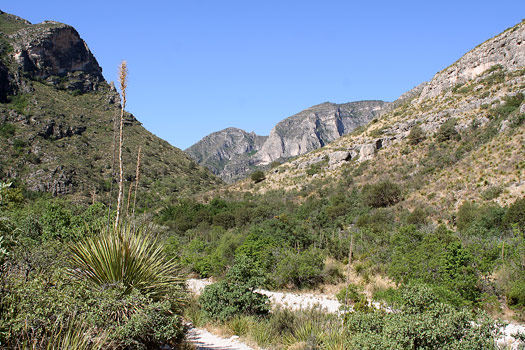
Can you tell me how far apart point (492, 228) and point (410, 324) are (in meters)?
17.7

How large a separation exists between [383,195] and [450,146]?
8.80 metres

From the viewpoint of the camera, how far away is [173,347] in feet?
20.4

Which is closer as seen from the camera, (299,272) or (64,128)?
(299,272)

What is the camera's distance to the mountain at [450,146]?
2625 cm

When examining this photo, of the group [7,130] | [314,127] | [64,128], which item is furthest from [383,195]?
[314,127]

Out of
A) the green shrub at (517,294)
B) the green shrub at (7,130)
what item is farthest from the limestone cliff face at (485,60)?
the green shrub at (7,130)

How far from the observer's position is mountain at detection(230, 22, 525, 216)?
26250 mm

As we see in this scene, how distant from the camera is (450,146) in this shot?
3294 centimetres

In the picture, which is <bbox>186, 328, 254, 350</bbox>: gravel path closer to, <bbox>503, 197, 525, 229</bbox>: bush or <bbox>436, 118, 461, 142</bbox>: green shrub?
<bbox>503, 197, 525, 229</bbox>: bush

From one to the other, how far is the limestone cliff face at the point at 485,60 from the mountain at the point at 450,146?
11 centimetres

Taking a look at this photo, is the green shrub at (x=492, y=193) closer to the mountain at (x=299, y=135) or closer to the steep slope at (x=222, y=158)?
the steep slope at (x=222, y=158)

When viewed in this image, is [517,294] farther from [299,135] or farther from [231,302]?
[299,135]

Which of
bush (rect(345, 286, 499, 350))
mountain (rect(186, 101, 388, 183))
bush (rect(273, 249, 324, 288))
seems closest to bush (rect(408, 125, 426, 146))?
bush (rect(273, 249, 324, 288))

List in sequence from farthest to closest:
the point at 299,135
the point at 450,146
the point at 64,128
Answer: the point at 299,135
the point at 64,128
the point at 450,146
